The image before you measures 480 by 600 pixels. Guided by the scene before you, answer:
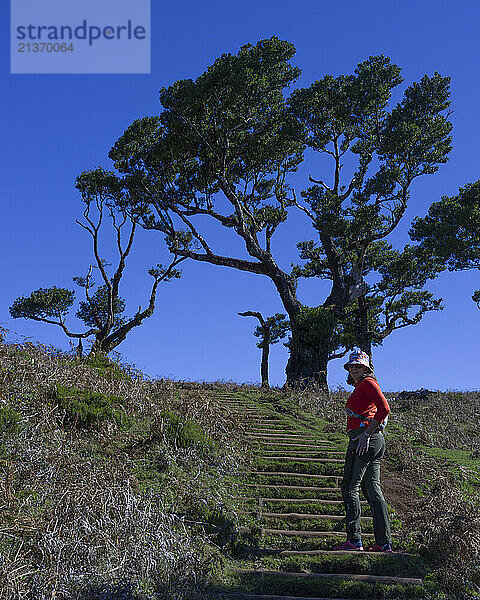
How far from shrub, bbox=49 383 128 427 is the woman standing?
4.29 m

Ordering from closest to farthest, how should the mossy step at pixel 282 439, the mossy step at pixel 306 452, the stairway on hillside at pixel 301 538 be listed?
1. the stairway on hillside at pixel 301 538
2. the mossy step at pixel 306 452
3. the mossy step at pixel 282 439

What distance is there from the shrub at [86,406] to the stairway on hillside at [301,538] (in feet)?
8.25

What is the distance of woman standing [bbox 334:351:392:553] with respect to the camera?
7.61 meters

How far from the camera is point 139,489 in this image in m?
Answer: 7.87

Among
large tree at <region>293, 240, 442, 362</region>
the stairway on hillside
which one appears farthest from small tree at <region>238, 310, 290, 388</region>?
the stairway on hillside

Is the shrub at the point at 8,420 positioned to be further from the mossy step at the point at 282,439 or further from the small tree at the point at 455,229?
the small tree at the point at 455,229

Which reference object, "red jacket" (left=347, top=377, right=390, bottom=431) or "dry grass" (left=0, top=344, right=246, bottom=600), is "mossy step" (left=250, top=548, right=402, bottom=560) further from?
"red jacket" (left=347, top=377, right=390, bottom=431)

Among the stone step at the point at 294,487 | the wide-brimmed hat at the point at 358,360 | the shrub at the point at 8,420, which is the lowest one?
the stone step at the point at 294,487

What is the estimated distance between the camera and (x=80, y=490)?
22.8 feet

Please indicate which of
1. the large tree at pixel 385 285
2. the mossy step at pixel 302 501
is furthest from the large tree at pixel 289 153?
the mossy step at pixel 302 501

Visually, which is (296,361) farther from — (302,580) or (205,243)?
(302,580)

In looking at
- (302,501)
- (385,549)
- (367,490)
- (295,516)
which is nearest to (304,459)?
(302,501)

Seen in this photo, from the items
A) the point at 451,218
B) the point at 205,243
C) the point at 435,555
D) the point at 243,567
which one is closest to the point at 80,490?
the point at 243,567

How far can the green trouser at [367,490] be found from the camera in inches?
299
